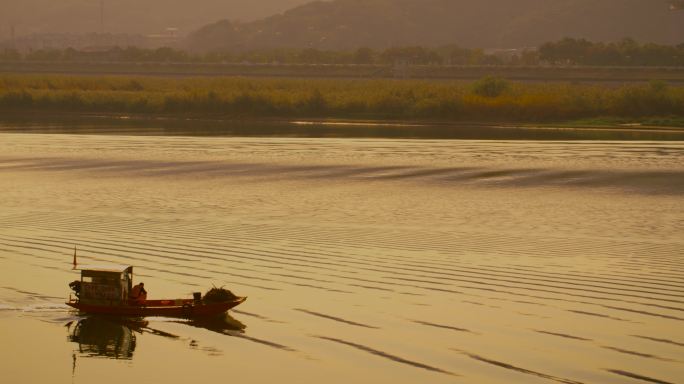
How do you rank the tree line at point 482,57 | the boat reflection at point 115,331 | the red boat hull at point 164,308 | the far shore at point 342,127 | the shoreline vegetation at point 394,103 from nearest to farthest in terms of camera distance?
the boat reflection at point 115,331 → the red boat hull at point 164,308 → the far shore at point 342,127 → the shoreline vegetation at point 394,103 → the tree line at point 482,57

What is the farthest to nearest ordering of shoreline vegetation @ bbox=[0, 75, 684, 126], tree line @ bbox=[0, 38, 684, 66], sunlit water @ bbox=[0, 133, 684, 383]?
tree line @ bbox=[0, 38, 684, 66]
shoreline vegetation @ bbox=[0, 75, 684, 126]
sunlit water @ bbox=[0, 133, 684, 383]

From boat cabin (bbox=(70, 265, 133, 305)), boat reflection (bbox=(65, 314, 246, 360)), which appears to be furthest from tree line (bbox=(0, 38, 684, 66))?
boat reflection (bbox=(65, 314, 246, 360))

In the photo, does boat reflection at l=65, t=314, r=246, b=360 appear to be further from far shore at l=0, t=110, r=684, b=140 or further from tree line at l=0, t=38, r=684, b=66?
tree line at l=0, t=38, r=684, b=66

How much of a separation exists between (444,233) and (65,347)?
16.8m

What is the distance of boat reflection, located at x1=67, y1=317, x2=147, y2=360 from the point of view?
2598 cm

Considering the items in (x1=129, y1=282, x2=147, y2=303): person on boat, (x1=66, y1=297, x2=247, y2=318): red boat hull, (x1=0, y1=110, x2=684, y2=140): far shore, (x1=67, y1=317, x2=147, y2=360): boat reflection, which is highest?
(x1=0, y1=110, x2=684, y2=140): far shore

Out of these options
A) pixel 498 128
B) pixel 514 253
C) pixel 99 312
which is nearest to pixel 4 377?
pixel 99 312

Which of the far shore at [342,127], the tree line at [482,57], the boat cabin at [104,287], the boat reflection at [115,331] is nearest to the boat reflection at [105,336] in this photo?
the boat reflection at [115,331]

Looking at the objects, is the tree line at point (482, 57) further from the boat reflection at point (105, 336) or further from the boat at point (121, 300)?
the boat reflection at point (105, 336)

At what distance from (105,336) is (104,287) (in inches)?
64.0

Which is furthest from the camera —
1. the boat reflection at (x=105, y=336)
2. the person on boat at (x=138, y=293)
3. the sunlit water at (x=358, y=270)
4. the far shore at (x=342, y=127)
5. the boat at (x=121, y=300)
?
the far shore at (x=342, y=127)

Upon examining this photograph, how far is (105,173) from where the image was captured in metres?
59.8

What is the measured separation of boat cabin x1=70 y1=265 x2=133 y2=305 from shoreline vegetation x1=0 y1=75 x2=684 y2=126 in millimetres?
72803

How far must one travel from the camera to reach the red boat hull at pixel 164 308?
91.1 feet
